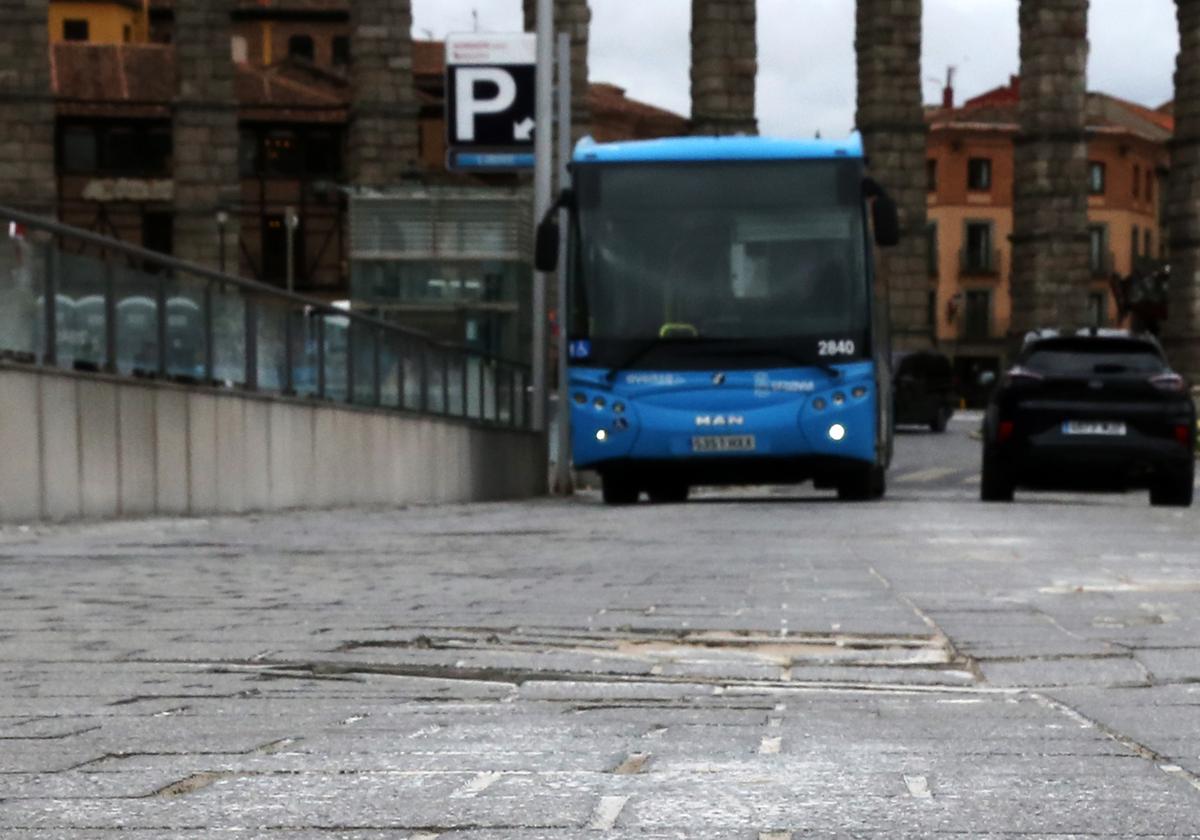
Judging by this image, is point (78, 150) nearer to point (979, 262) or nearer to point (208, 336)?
point (979, 262)

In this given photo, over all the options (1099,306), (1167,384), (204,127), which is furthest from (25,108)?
(1099,306)

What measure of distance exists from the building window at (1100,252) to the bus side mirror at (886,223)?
10051 cm

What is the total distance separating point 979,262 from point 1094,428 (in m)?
101

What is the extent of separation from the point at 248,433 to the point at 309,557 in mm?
8261

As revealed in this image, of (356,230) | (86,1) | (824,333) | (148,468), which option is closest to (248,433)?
(148,468)

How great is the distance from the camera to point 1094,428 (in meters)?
23.2

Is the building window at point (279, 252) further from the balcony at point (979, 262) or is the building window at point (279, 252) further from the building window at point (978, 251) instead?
the building window at point (978, 251)

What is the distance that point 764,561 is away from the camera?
12875mm

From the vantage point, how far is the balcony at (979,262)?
4815 inches

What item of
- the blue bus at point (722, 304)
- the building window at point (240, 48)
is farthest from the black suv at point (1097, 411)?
the building window at point (240, 48)

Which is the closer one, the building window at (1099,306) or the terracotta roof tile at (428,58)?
the terracotta roof tile at (428,58)

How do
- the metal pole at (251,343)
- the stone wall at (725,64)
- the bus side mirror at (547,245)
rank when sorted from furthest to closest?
the stone wall at (725,64) → the bus side mirror at (547,245) → the metal pole at (251,343)

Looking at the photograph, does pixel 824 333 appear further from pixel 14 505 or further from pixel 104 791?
pixel 104 791

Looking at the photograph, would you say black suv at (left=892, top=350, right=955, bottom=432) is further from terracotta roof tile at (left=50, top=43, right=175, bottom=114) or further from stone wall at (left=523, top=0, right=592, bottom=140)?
terracotta roof tile at (left=50, top=43, right=175, bottom=114)
